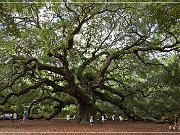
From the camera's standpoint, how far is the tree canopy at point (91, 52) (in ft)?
51.8

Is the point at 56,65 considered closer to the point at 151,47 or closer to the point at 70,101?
the point at 70,101

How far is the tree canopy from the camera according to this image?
15797 millimetres

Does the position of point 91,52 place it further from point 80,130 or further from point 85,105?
point 80,130

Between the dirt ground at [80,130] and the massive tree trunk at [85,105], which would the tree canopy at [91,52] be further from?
A: the dirt ground at [80,130]

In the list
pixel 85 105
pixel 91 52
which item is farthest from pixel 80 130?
pixel 91 52

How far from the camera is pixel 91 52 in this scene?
21016mm

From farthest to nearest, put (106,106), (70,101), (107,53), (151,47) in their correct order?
1. (106,106)
2. (70,101)
3. (107,53)
4. (151,47)

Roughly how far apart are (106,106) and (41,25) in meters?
12.0

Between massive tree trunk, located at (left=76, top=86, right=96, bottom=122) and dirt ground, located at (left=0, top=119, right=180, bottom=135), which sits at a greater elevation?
massive tree trunk, located at (left=76, top=86, right=96, bottom=122)

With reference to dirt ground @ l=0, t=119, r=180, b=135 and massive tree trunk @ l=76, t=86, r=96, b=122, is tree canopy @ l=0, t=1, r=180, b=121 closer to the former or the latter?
massive tree trunk @ l=76, t=86, r=96, b=122

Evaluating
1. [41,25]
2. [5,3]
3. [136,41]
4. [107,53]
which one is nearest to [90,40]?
[107,53]

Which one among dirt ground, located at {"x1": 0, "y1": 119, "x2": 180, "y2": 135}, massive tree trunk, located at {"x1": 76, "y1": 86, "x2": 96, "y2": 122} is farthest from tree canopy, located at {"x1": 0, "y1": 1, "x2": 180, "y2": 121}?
dirt ground, located at {"x1": 0, "y1": 119, "x2": 180, "y2": 135}

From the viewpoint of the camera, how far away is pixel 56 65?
2039 cm

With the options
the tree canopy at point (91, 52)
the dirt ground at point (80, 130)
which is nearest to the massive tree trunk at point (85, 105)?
the tree canopy at point (91, 52)
